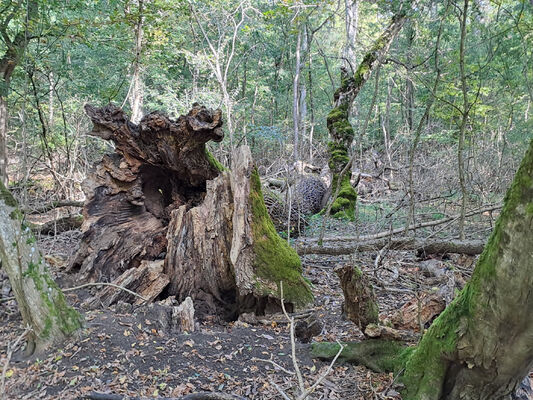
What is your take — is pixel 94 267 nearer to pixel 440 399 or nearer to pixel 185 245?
pixel 185 245

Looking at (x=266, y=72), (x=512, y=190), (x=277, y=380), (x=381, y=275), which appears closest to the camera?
(x=512, y=190)

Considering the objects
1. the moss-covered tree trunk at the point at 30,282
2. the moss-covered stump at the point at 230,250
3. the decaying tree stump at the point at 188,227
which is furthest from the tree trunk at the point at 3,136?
the moss-covered tree trunk at the point at 30,282

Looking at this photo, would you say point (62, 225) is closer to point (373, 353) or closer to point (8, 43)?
point (8, 43)

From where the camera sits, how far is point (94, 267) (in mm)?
4496

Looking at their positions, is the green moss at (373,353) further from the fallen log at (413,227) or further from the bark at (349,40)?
the bark at (349,40)

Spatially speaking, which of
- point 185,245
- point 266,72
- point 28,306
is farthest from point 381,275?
point 266,72

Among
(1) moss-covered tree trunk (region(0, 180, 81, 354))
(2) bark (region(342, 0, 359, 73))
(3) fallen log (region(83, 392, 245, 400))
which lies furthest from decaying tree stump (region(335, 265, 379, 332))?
(2) bark (region(342, 0, 359, 73))

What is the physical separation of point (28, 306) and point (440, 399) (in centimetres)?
315

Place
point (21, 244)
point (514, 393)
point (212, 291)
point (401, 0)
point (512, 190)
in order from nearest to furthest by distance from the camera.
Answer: point (512, 190), point (514, 393), point (21, 244), point (212, 291), point (401, 0)

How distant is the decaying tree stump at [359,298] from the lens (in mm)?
3070

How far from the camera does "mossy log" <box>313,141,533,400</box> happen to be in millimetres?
1628

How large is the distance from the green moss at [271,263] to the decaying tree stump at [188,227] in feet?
0.04

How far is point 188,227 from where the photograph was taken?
4.40 m

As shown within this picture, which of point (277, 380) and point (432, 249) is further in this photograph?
point (432, 249)
